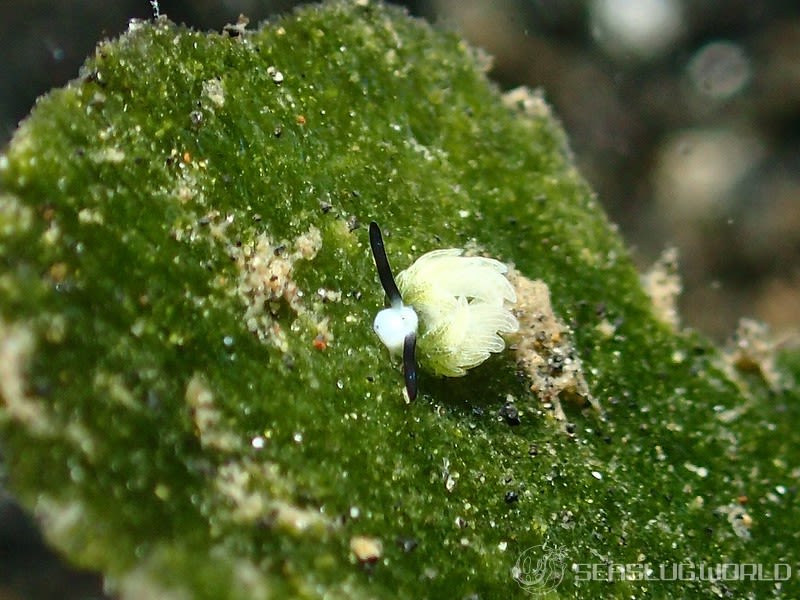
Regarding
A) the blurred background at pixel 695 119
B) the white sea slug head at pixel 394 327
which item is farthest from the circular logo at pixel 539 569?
the blurred background at pixel 695 119

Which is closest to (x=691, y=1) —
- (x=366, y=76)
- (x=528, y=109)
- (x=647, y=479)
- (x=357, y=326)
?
(x=528, y=109)

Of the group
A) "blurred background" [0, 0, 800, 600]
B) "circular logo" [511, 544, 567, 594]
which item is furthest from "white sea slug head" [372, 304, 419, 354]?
"blurred background" [0, 0, 800, 600]

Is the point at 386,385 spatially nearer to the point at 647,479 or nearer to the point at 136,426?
the point at 136,426

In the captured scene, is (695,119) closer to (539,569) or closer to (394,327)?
(394,327)

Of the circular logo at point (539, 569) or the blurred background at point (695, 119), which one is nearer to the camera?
the circular logo at point (539, 569)

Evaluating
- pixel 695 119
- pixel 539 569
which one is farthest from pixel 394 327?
pixel 695 119

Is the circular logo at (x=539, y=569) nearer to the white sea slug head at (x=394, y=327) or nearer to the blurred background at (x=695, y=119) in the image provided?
the white sea slug head at (x=394, y=327)
